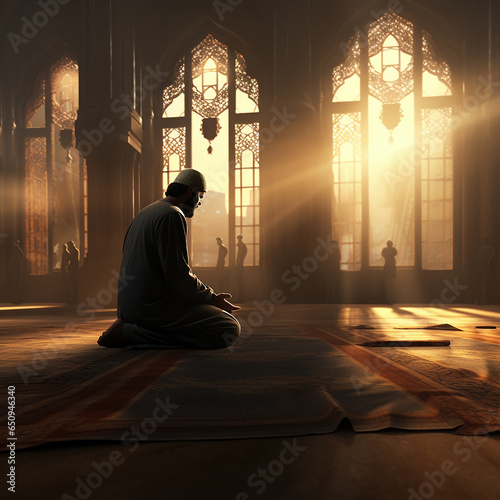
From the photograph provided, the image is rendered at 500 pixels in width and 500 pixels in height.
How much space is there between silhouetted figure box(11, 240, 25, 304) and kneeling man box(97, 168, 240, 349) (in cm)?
953

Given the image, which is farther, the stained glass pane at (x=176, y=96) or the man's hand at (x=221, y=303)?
the stained glass pane at (x=176, y=96)

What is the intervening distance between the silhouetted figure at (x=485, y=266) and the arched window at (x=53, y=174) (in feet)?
30.5

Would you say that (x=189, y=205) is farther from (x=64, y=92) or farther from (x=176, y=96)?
(x=64, y=92)

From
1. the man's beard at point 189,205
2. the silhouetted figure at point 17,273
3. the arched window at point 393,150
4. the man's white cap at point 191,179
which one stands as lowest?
the silhouetted figure at point 17,273

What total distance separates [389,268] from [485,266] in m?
1.91

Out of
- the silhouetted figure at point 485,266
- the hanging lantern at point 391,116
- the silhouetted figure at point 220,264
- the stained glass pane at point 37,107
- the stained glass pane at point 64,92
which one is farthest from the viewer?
the stained glass pane at point 37,107

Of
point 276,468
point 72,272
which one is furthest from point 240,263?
point 276,468

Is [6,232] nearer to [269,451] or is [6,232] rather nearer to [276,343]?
[276,343]

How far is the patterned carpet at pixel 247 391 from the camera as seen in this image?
1379mm

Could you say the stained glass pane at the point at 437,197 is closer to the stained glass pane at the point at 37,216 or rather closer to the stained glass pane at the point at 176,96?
the stained glass pane at the point at 176,96

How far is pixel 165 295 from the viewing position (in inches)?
123

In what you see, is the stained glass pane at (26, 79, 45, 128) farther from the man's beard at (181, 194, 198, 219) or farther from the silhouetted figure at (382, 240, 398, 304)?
the man's beard at (181, 194, 198, 219)

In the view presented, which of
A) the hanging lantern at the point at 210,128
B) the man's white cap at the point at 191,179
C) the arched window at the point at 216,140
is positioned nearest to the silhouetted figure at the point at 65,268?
the arched window at the point at 216,140

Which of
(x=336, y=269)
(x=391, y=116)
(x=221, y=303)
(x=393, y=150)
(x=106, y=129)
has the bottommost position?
(x=336, y=269)
